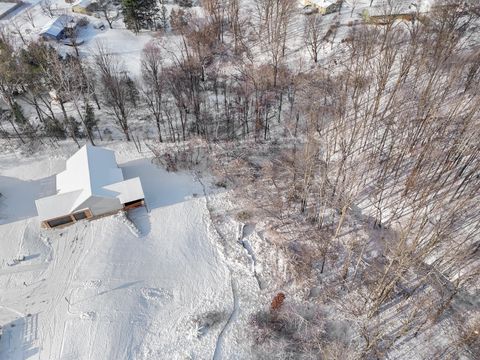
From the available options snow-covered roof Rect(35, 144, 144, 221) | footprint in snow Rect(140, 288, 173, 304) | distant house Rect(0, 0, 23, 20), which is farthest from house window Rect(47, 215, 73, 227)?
distant house Rect(0, 0, 23, 20)

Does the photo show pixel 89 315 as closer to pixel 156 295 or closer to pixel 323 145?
pixel 156 295

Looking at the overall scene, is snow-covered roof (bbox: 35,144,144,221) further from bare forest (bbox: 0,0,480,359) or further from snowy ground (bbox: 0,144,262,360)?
bare forest (bbox: 0,0,480,359)

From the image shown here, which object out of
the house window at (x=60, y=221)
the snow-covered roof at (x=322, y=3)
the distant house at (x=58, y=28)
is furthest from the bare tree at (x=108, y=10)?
the house window at (x=60, y=221)

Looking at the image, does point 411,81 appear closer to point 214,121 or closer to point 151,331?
point 214,121

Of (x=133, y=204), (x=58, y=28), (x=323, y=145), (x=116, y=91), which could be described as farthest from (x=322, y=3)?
(x=133, y=204)

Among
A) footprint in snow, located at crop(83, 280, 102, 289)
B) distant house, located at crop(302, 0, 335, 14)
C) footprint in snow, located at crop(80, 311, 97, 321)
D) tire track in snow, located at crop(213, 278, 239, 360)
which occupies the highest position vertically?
distant house, located at crop(302, 0, 335, 14)

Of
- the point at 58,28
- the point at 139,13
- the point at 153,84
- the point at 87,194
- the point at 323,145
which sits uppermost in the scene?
the point at 139,13
